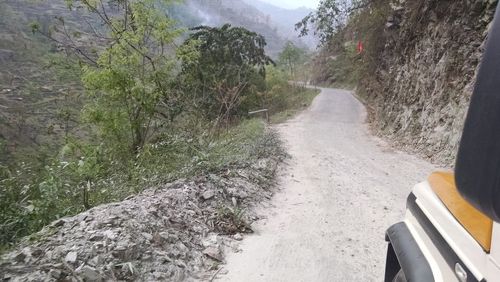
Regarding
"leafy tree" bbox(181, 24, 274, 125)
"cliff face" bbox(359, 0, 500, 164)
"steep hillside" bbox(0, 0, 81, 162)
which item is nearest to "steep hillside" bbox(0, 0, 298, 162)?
"steep hillside" bbox(0, 0, 81, 162)

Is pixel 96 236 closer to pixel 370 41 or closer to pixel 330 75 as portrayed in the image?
pixel 370 41

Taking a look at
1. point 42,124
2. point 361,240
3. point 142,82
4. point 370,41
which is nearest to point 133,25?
point 142,82

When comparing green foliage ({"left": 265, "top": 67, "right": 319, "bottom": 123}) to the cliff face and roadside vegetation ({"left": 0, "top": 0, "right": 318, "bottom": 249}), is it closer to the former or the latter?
the cliff face

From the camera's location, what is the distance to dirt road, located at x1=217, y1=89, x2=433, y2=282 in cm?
410

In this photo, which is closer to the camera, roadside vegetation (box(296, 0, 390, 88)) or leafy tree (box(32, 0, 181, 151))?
leafy tree (box(32, 0, 181, 151))

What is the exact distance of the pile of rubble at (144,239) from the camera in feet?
10.6

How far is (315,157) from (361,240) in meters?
5.40

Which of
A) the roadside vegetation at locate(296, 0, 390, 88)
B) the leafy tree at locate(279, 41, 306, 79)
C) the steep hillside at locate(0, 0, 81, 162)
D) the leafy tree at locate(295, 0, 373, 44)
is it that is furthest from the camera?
the leafy tree at locate(279, 41, 306, 79)

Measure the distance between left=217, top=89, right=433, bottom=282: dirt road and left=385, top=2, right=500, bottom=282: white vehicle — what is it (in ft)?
5.21

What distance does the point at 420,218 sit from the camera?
217 cm

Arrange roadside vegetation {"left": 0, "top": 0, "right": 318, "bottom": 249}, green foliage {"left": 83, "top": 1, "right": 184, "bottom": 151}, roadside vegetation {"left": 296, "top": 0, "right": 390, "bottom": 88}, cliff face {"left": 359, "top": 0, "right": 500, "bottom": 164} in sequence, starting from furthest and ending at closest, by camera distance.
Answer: roadside vegetation {"left": 296, "top": 0, "right": 390, "bottom": 88} < cliff face {"left": 359, "top": 0, "right": 500, "bottom": 164} < green foliage {"left": 83, "top": 1, "right": 184, "bottom": 151} < roadside vegetation {"left": 0, "top": 0, "right": 318, "bottom": 249}

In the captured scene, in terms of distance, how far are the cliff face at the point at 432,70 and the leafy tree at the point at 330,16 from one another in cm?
404

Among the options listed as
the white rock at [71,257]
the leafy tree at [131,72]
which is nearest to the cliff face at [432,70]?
the leafy tree at [131,72]

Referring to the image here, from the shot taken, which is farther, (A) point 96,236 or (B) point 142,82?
(B) point 142,82
